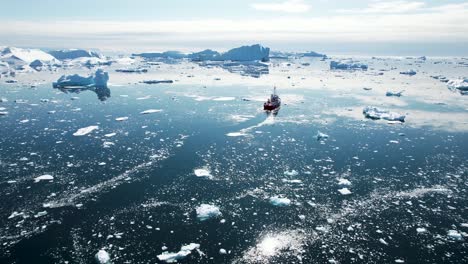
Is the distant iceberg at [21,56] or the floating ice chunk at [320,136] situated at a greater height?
the distant iceberg at [21,56]

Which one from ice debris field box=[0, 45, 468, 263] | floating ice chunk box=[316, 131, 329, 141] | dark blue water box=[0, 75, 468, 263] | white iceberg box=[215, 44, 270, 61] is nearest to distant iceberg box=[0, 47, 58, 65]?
white iceberg box=[215, 44, 270, 61]

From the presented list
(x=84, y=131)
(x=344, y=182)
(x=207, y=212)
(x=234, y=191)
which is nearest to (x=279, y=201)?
(x=234, y=191)

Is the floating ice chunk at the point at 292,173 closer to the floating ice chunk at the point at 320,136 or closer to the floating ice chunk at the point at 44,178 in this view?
the floating ice chunk at the point at 320,136

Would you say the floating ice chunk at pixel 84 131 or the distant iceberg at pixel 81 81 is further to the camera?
the distant iceberg at pixel 81 81

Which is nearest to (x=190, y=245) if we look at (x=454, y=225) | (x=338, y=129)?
(x=454, y=225)

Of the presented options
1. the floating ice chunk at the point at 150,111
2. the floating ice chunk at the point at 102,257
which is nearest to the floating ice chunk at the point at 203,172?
the floating ice chunk at the point at 102,257

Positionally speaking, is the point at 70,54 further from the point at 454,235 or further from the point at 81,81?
the point at 454,235
